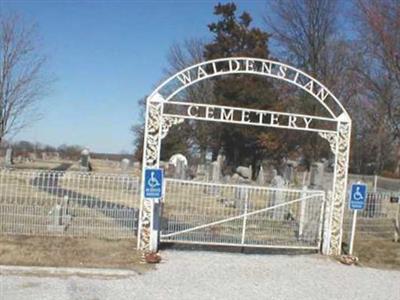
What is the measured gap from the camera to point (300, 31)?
124 feet

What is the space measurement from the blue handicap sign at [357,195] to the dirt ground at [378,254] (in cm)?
118

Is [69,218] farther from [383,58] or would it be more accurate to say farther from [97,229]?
[383,58]

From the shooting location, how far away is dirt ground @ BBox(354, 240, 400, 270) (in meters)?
12.2

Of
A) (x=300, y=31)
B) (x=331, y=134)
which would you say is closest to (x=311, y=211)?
(x=331, y=134)

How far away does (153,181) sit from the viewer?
11.2 m

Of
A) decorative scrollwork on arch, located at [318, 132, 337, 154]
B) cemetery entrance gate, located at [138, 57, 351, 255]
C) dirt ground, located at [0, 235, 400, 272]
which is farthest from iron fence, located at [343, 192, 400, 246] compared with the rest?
decorative scrollwork on arch, located at [318, 132, 337, 154]

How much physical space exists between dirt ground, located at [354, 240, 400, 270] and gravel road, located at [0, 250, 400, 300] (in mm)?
775

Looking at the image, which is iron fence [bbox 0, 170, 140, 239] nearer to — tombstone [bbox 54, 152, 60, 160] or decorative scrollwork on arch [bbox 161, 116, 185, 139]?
decorative scrollwork on arch [bbox 161, 116, 185, 139]

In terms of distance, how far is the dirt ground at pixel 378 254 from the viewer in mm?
12234

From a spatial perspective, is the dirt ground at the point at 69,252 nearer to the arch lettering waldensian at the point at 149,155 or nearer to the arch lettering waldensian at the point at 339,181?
the arch lettering waldensian at the point at 149,155

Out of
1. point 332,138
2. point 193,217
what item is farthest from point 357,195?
point 193,217

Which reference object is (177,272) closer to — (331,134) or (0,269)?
(0,269)

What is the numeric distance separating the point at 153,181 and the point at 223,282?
2.71 metres

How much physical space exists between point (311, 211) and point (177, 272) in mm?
4895
